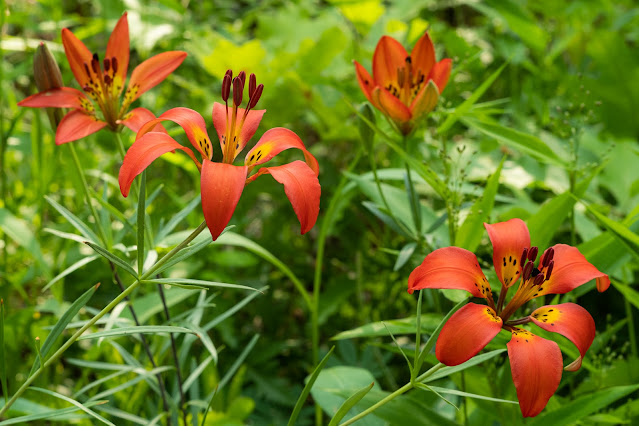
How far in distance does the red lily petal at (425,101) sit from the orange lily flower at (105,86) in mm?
247

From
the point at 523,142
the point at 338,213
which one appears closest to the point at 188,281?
the point at 523,142

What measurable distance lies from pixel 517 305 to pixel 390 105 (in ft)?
0.82

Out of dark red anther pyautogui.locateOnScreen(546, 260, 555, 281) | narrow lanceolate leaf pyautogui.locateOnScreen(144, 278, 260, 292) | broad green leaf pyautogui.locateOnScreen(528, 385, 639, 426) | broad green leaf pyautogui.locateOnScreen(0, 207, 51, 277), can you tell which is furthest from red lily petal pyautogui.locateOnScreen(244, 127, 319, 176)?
broad green leaf pyautogui.locateOnScreen(0, 207, 51, 277)

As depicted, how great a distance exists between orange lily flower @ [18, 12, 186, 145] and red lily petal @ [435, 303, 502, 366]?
1.14 ft

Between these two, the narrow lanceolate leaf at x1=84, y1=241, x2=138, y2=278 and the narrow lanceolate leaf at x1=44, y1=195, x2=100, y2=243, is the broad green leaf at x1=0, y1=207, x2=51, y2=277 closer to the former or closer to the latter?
the narrow lanceolate leaf at x1=44, y1=195, x2=100, y2=243

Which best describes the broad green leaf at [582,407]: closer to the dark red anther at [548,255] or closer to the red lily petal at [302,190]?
the dark red anther at [548,255]

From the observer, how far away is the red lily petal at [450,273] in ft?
1.50

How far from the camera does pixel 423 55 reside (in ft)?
2.27

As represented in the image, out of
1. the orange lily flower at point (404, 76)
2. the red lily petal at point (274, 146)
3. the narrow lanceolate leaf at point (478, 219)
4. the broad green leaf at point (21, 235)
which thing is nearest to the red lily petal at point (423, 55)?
the orange lily flower at point (404, 76)

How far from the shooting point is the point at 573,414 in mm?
562

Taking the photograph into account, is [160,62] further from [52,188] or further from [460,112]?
[52,188]

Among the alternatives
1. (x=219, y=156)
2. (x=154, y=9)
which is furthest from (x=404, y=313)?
(x=154, y=9)

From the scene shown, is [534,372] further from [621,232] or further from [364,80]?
[364,80]

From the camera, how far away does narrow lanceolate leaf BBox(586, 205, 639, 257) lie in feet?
1.81
